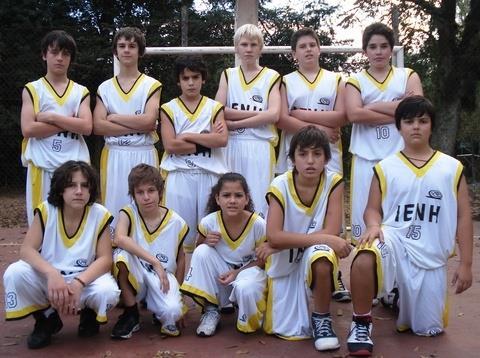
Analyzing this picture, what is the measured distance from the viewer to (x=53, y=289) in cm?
345

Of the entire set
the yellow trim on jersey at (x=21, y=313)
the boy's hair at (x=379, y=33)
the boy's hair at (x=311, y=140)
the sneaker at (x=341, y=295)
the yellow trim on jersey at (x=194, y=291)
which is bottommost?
the sneaker at (x=341, y=295)

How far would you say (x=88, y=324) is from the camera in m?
3.81

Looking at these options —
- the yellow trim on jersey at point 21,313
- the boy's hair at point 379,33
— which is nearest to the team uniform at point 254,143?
the boy's hair at point 379,33

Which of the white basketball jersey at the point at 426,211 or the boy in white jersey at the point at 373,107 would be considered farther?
the boy in white jersey at the point at 373,107

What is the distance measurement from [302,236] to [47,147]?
1986 mm

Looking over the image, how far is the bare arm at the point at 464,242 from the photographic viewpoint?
11.6 feet

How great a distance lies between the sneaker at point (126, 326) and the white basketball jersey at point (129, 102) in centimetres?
130

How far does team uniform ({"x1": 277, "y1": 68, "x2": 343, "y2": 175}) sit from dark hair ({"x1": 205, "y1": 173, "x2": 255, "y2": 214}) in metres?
0.68

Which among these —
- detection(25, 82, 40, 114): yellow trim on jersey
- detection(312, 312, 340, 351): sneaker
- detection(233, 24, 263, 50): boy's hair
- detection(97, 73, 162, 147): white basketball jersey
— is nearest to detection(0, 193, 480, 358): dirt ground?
detection(312, 312, 340, 351): sneaker

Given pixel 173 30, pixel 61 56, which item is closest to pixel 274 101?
pixel 61 56

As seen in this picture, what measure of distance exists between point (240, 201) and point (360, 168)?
1.07 metres

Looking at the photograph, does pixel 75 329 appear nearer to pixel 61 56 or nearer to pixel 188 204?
pixel 188 204

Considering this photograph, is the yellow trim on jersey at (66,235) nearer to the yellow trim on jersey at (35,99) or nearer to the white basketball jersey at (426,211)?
the yellow trim on jersey at (35,99)

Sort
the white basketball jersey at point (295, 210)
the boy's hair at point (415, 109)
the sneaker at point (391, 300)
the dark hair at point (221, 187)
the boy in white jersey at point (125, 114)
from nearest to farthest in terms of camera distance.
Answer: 1. the boy's hair at point (415, 109)
2. the white basketball jersey at point (295, 210)
3. the dark hair at point (221, 187)
4. the sneaker at point (391, 300)
5. the boy in white jersey at point (125, 114)
